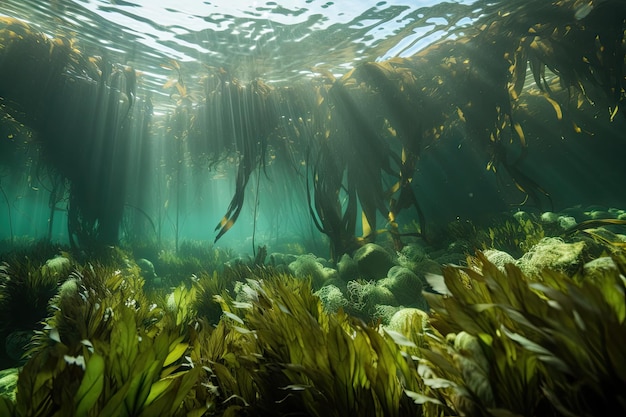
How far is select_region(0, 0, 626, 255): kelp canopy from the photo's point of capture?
5.92 metres

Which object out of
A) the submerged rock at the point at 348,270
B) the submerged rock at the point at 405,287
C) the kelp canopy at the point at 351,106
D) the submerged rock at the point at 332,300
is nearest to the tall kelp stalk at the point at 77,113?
the kelp canopy at the point at 351,106

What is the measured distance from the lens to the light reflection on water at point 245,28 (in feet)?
20.5

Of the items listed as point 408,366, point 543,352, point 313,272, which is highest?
point 543,352

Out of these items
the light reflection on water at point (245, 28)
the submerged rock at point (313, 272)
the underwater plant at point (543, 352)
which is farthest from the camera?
the light reflection on water at point (245, 28)

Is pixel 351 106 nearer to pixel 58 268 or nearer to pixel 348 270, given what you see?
pixel 348 270

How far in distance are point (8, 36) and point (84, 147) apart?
284 centimetres

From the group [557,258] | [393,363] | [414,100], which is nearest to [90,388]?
[393,363]

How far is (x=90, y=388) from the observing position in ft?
2.67

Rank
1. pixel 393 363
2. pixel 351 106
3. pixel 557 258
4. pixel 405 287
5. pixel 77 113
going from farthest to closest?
pixel 77 113 → pixel 351 106 → pixel 405 287 → pixel 557 258 → pixel 393 363

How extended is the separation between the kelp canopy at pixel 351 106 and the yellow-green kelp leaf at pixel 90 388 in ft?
17.7

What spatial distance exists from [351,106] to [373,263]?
13.7 ft

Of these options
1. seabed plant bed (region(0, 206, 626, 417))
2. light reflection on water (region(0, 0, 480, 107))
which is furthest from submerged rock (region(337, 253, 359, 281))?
light reflection on water (region(0, 0, 480, 107))

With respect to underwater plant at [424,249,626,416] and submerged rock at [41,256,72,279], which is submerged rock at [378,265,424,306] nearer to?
underwater plant at [424,249,626,416]

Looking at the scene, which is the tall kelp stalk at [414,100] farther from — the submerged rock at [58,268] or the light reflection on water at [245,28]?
the submerged rock at [58,268]
